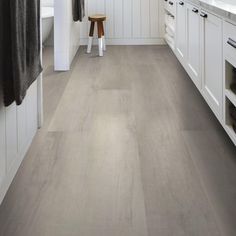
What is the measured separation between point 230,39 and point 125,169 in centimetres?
80

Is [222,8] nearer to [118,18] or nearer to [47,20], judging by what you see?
[47,20]

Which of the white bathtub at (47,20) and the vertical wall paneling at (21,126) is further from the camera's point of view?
the white bathtub at (47,20)

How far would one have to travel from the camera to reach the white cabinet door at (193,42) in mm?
2887

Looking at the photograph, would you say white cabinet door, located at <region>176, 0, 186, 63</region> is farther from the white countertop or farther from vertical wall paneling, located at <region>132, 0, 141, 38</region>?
vertical wall paneling, located at <region>132, 0, 141, 38</region>

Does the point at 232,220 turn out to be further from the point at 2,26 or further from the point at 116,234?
the point at 2,26

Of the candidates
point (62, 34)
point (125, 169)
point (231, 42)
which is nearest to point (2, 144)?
point (125, 169)

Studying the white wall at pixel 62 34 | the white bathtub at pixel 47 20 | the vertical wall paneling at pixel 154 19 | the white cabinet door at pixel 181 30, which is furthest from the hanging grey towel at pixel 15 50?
the vertical wall paneling at pixel 154 19

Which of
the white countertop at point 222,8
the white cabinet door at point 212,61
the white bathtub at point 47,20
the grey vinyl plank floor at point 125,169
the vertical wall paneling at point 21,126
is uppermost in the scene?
the white bathtub at point 47,20

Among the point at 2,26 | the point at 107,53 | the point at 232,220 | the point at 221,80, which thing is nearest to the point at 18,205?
the point at 2,26

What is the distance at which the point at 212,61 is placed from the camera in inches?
96.3

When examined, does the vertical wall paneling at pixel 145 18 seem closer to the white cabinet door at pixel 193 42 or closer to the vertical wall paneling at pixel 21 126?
the white cabinet door at pixel 193 42

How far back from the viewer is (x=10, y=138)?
6.00ft

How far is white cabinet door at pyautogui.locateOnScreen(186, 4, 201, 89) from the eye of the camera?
2.89 metres

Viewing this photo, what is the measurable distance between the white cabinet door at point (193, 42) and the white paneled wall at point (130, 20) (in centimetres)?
240
